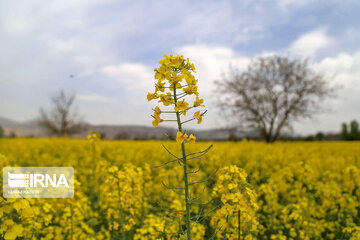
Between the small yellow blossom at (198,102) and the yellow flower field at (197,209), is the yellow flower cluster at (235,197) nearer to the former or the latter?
the yellow flower field at (197,209)

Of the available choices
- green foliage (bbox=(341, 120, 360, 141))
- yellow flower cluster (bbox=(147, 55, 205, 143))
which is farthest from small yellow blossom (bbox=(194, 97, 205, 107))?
green foliage (bbox=(341, 120, 360, 141))

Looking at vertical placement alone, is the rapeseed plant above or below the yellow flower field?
above

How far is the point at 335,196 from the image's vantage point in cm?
491

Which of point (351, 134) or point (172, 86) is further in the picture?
point (351, 134)

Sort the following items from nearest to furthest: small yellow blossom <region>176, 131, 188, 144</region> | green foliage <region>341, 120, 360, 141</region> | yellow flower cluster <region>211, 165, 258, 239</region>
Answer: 1. small yellow blossom <region>176, 131, 188, 144</region>
2. yellow flower cluster <region>211, 165, 258, 239</region>
3. green foliage <region>341, 120, 360, 141</region>

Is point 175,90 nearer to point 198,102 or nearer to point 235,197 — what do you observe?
point 198,102

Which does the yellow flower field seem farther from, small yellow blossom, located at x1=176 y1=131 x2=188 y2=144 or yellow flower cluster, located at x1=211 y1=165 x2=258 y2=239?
small yellow blossom, located at x1=176 y1=131 x2=188 y2=144

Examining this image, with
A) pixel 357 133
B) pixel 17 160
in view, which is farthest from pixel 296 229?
pixel 357 133

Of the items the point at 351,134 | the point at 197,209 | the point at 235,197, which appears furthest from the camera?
the point at 351,134

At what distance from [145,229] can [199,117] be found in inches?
68.3

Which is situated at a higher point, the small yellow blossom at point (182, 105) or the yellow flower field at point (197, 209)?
the small yellow blossom at point (182, 105)

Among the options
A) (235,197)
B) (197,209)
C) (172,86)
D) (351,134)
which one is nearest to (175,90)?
(172,86)

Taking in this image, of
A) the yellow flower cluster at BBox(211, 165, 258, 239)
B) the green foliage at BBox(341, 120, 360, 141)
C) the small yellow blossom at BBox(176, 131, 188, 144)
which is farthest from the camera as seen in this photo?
the green foliage at BBox(341, 120, 360, 141)

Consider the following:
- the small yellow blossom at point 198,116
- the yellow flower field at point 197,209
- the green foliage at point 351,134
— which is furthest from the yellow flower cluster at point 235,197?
the green foliage at point 351,134
